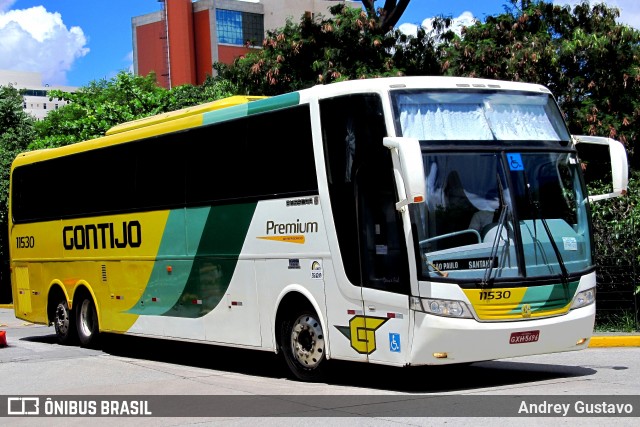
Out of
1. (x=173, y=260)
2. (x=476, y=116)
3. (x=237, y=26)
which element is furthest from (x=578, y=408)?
(x=237, y=26)

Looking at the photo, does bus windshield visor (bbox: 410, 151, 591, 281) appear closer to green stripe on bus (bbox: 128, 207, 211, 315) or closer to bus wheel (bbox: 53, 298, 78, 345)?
green stripe on bus (bbox: 128, 207, 211, 315)

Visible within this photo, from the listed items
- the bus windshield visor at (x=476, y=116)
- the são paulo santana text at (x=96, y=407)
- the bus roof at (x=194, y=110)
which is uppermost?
the bus roof at (x=194, y=110)

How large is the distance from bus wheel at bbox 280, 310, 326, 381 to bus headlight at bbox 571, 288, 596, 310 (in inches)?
119

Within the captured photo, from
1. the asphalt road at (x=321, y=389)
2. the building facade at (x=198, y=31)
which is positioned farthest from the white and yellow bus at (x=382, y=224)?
the building facade at (x=198, y=31)

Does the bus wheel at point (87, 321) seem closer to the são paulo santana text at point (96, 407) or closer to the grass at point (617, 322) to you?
the são paulo santana text at point (96, 407)

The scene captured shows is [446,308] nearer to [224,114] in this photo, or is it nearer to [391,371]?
[391,371]

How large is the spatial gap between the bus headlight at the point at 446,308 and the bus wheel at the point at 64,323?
985cm

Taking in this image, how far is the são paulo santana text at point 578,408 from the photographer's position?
9148mm

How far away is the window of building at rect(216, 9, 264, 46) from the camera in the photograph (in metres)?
94.7

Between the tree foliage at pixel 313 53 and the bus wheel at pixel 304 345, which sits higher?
the tree foliage at pixel 313 53

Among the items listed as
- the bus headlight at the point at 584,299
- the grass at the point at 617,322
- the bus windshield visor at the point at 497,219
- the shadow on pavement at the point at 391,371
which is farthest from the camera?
the grass at the point at 617,322

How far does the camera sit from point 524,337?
35.8 ft

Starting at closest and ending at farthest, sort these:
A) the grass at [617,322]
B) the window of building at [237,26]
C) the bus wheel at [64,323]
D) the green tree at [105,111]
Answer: the grass at [617,322] → the bus wheel at [64,323] → the green tree at [105,111] → the window of building at [237,26]

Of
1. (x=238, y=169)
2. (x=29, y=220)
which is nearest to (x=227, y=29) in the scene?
(x=29, y=220)
